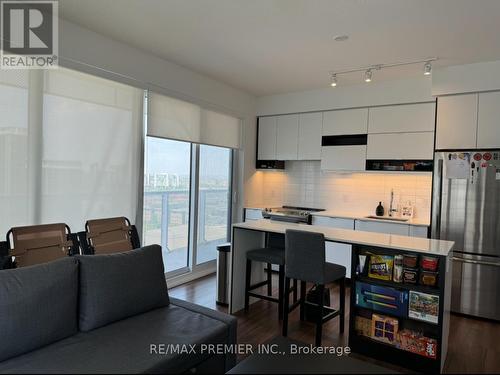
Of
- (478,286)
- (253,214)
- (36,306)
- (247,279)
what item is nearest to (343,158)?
(253,214)

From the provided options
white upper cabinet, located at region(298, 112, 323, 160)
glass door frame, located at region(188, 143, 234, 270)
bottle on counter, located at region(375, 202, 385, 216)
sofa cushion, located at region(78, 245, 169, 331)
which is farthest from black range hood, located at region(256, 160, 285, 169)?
sofa cushion, located at region(78, 245, 169, 331)

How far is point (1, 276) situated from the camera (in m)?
1.83

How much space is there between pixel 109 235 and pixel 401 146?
11.7ft

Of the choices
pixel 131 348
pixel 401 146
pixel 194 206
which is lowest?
pixel 131 348

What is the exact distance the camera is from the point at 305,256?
2773 mm

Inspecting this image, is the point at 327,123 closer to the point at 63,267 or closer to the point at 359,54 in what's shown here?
the point at 359,54

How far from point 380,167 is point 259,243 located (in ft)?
6.70

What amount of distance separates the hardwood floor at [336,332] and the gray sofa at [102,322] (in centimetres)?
94

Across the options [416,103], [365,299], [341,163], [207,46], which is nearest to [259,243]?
[365,299]

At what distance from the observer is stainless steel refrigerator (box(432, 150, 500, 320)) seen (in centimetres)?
347

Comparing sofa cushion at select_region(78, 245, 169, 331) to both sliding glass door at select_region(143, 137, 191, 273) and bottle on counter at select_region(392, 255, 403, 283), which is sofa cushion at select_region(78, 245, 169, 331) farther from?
bottle on counter at select_region(392, 255, 403, 283)

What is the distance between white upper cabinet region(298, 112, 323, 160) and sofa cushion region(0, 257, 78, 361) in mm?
3723

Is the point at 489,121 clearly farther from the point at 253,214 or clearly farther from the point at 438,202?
the point at 253,214

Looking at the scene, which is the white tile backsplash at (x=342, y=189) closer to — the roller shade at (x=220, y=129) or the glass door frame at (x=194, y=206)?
the roller shade at (x=220, y=129)
